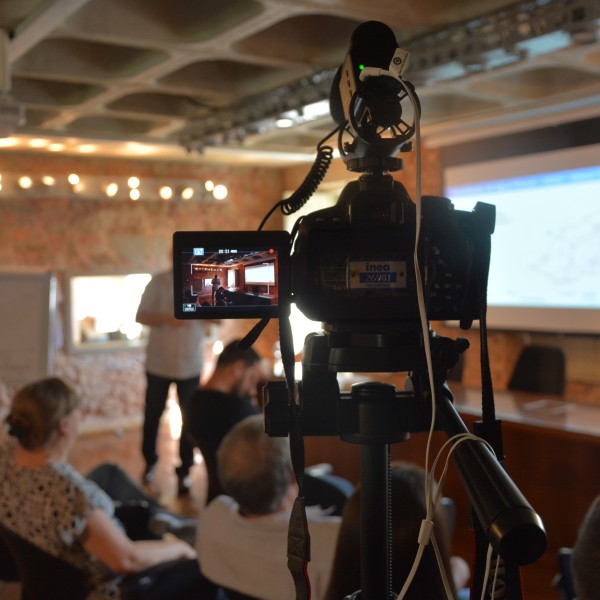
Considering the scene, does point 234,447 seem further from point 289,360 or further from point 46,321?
point 46,321

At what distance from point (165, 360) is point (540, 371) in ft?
7.36

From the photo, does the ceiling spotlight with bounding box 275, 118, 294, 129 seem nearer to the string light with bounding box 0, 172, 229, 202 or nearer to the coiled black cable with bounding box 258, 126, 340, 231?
the string light with bounding box 0, 172, 229, 202

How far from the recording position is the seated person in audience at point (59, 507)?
199 cm

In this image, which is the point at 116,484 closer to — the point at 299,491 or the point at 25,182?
the point at 299,491

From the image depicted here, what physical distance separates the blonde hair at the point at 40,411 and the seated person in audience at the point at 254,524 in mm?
507

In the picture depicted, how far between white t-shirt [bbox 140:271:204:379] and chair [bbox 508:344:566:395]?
6.36ft

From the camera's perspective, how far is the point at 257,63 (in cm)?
350

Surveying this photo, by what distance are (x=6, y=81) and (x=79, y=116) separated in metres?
1.87

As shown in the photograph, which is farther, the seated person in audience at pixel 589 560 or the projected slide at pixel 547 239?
the projected slide at pixel 547 239

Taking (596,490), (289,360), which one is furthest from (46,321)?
(289,360)

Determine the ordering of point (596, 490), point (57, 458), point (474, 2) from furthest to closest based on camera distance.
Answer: point (474, 2), point (596, 490), point (57, 458)

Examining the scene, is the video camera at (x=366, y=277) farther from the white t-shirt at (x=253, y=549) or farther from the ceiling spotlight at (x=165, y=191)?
the ceiling spotlight at (x=165, y=191)

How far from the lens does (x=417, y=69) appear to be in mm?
3113

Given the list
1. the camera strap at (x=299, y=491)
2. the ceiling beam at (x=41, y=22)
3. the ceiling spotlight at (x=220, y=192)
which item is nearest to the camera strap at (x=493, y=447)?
the camera strap at (x=299, y=491)
